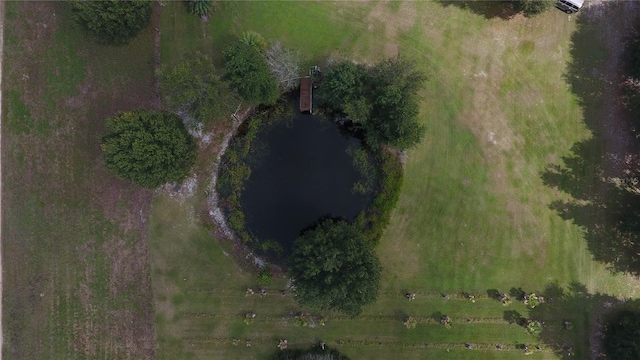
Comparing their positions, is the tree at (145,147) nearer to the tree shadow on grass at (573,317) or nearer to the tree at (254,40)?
the tree at (254,40)

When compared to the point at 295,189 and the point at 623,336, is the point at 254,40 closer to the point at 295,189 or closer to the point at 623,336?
the point at 295,189

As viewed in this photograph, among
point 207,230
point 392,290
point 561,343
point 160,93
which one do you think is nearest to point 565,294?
point 561,343

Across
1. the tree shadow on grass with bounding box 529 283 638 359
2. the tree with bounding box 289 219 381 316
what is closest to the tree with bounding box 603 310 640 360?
the tree shadow on grass with bounding box 529 283 638 359

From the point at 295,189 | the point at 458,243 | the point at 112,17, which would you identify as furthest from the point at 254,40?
the point at 458,243

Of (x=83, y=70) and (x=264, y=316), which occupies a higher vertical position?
(x=83, y=70)

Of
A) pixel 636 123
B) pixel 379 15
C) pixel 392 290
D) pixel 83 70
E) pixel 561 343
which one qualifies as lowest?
pixel 561 343

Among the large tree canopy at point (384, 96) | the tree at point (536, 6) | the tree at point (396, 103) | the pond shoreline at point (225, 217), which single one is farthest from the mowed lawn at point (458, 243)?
the large tree canopy at point (384, 96)

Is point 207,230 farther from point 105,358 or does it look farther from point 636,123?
point 636,123
